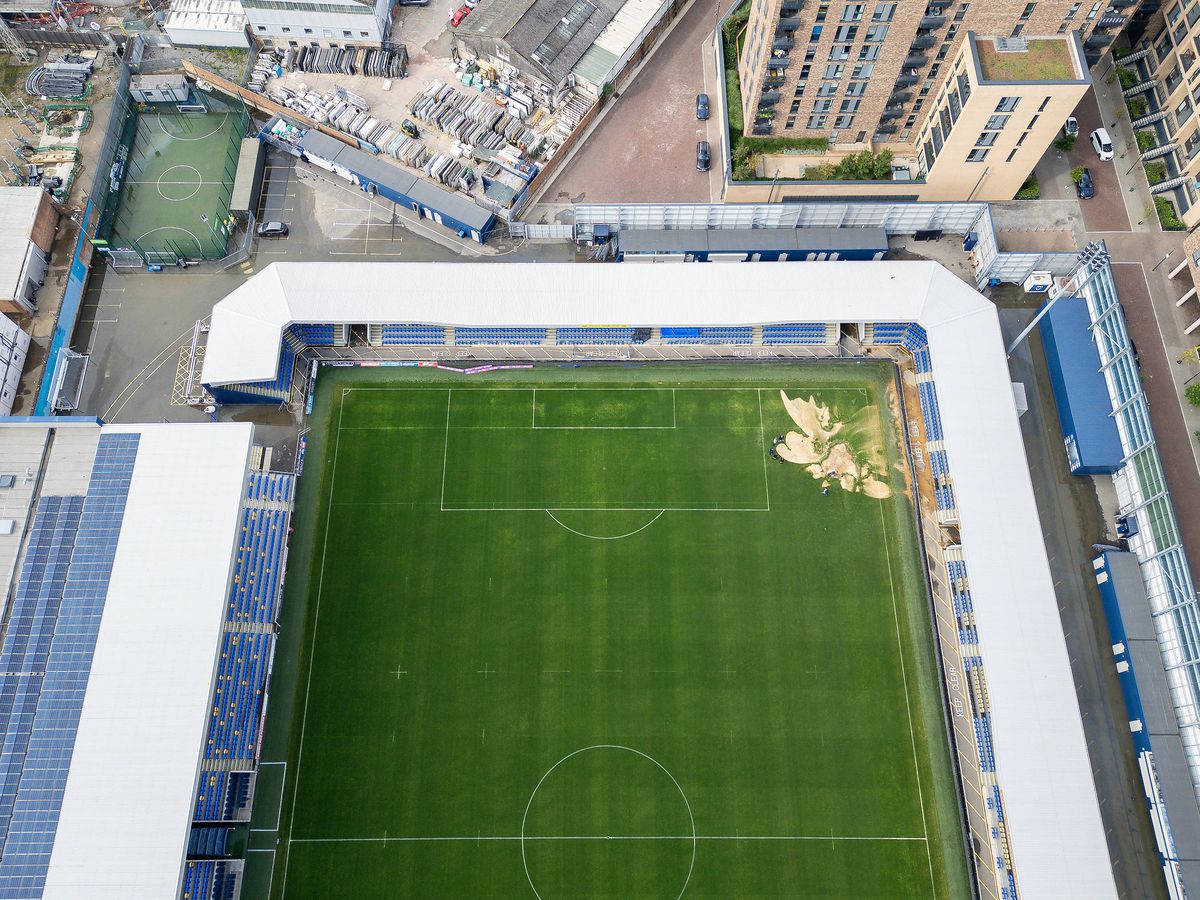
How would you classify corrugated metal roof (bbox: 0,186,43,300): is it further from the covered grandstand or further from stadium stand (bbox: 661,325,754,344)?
stadium stand (bbox: 661,325,754,344)

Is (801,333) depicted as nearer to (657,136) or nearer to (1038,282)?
(1038,282)

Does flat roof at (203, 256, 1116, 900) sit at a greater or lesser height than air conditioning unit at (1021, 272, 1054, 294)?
lesser

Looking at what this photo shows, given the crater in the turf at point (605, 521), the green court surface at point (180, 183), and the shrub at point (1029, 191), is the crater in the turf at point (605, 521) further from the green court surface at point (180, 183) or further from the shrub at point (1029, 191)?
the shrub at point (1029, 191)

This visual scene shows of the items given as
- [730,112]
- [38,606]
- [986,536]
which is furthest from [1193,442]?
[38,606]

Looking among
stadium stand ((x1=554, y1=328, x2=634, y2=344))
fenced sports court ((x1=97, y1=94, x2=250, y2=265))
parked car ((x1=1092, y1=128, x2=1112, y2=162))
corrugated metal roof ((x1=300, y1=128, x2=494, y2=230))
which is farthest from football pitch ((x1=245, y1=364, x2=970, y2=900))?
parked car ((x1=1092, y1=128, x2=1112, y2=162))

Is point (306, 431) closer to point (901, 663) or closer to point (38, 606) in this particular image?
point (38, 606)

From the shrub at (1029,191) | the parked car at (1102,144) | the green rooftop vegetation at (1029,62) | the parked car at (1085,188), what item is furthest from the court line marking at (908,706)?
the parked car at (1102,144)
